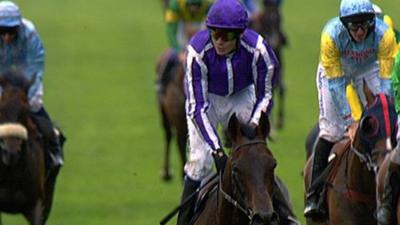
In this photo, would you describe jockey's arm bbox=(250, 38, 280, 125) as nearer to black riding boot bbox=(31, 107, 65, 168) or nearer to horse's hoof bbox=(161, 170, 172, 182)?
black riding boot bbox=(31, 107, 65, 168)

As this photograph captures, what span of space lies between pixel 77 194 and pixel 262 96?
10646 millimetres

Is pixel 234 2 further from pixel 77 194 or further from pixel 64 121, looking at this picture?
pixel 64 121

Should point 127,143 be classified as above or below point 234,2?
below

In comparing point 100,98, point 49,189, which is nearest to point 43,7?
point 100,98

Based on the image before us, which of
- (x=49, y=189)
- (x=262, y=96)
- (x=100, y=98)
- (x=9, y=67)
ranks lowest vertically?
(x=100, y=98)

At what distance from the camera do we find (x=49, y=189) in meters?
15.8

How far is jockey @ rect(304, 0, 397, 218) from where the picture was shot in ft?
40.8

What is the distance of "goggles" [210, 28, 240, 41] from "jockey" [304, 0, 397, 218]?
1265mm

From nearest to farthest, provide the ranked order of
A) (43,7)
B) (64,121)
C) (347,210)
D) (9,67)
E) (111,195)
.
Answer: (347,210) → (9,67) → (111,195) → (64,121) → (43,7)

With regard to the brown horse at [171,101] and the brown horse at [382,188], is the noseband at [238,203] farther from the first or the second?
the brown horse at [171,101]

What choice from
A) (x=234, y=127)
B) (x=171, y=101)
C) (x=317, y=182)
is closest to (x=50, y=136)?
(x=317, y=182)

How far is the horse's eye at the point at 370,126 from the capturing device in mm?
11383

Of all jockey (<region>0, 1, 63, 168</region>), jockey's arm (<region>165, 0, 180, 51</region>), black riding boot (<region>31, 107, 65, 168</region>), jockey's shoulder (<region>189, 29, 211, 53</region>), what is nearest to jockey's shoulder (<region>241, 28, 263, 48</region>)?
jockey's shoulder (<region>189, 29, 211, 53</region>)

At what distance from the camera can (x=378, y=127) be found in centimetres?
1136
